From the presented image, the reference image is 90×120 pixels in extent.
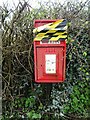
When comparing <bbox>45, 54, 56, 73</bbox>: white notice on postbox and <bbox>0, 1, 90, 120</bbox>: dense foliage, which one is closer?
<bbox>45, 54, 56, 73</bbox>: white notice on postbox

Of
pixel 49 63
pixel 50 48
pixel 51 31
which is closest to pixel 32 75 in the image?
pixel 49 63

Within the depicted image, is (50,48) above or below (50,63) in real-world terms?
above

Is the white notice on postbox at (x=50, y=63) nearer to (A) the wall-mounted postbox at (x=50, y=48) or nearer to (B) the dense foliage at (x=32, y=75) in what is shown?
(A) the wall-mounted postbox at (x=50, y=48)

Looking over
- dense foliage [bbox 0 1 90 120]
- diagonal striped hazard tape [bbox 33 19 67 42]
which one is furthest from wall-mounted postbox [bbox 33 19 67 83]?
dense foliage [bbox 0 1 90 120]

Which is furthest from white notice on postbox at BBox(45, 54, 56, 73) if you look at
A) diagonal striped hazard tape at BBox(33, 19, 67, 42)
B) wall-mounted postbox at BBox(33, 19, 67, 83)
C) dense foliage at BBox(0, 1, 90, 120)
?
dense foliage at BBox(0, 1, 90, 120)

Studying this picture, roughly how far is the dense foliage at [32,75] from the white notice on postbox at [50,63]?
1.46 feet

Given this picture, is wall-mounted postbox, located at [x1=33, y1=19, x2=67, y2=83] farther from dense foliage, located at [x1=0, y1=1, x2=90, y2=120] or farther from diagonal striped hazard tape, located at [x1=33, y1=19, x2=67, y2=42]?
dense foliage, located at [x1=0, y1=1, x2=90, y2=120]

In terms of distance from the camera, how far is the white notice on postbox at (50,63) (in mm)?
3676

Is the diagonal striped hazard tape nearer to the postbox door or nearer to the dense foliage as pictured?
the postbox door

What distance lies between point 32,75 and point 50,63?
0.60m

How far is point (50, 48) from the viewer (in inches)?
144

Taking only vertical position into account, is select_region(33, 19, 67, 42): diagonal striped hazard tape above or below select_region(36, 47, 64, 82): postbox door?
above

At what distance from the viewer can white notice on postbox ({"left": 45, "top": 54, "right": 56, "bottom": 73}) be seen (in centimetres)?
368

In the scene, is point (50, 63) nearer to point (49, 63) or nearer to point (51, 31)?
point (49, 63)
